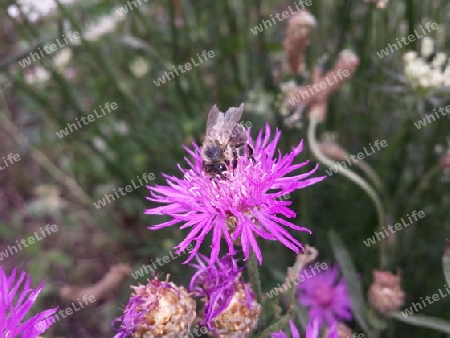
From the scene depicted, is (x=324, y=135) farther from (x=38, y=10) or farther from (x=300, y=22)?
(x=38, y=10)

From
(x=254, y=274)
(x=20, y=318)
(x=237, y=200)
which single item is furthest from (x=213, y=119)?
A: (x=20, y=318)

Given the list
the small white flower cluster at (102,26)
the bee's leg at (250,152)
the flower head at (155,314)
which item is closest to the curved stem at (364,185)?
the bee's leg at (250,152)

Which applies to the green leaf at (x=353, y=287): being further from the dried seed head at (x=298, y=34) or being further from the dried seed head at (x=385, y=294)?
the dried seed head at (x=298, y=34)

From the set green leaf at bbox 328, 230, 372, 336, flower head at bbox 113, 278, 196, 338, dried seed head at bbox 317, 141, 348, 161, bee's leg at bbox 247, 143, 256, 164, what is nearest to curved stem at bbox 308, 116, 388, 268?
dried seed head at bbox 317, 141, 348, 161

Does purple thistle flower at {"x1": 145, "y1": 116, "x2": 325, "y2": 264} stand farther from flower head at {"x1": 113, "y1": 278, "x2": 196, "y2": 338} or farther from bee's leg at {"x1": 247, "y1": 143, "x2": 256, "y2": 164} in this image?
flower head at {"x1": 113, "y1": 278, "x2": 196, "y2": 338}

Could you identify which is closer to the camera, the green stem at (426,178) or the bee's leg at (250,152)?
the bee's leg at (250,152)
